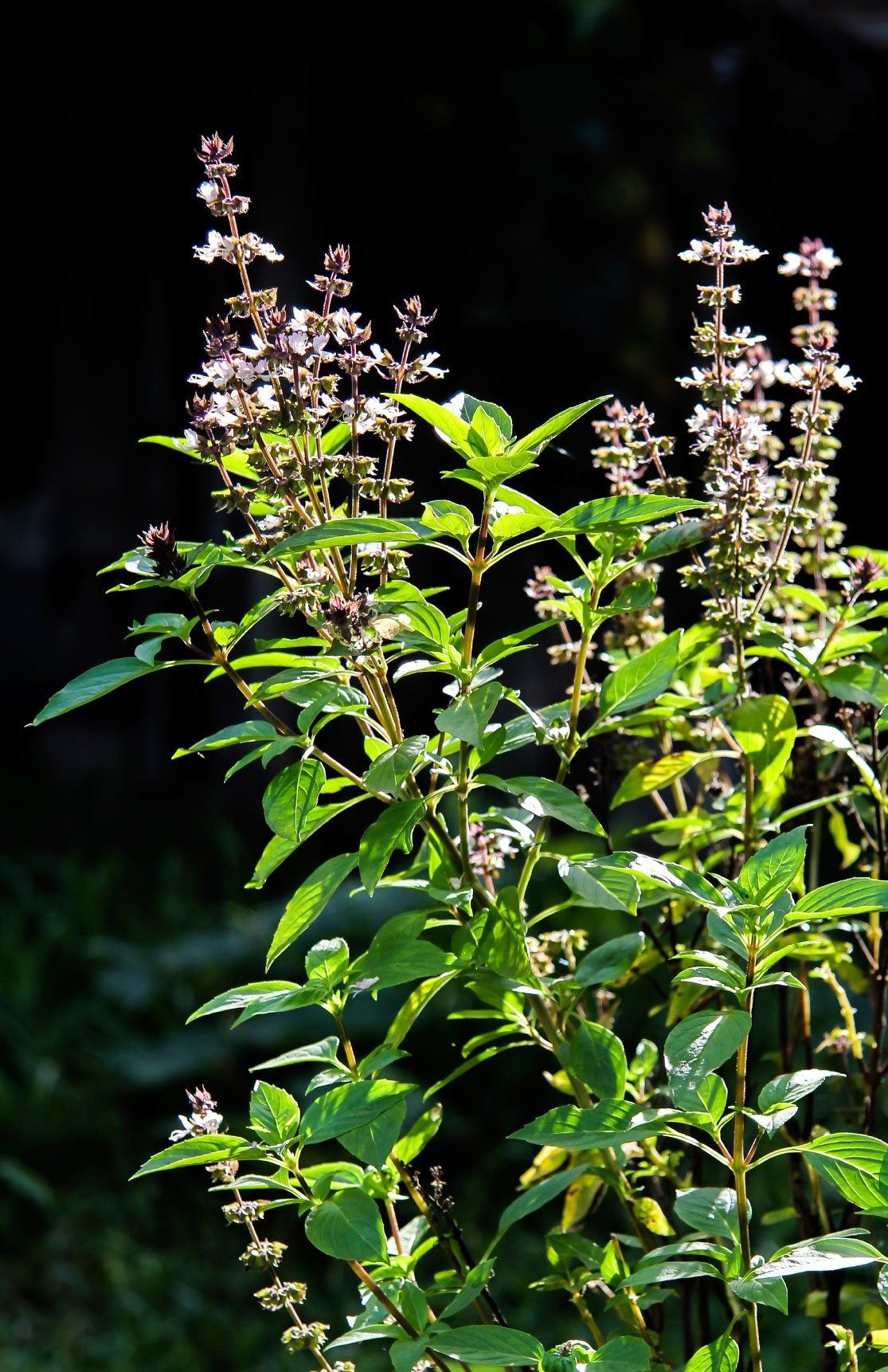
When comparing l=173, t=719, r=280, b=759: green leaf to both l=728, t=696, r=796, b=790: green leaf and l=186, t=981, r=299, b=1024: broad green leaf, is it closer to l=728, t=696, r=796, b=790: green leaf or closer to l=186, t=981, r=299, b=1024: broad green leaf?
l=186, t=981, r=299, b=1024: broad green leaf

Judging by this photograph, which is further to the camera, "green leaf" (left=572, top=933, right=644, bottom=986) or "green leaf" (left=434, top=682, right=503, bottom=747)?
"green leaf" (left=572, top=933, right=644, bottom=986)

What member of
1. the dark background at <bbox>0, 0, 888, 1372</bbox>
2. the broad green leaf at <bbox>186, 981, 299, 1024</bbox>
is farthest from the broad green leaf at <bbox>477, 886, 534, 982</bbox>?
the dark background at <bbox>0, 0, 888, 1372</bbox>

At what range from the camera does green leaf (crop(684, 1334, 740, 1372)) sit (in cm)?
89

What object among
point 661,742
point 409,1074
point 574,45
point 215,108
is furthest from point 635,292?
point 661,742

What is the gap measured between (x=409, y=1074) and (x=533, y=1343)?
9.12ft

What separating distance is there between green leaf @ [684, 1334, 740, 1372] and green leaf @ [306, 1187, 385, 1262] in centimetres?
21

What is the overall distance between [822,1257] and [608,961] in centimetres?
29

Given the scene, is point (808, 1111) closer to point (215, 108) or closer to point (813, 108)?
point (813, 108)

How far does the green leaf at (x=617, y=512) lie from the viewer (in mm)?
922

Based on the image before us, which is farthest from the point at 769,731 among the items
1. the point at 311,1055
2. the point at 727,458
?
the point at 311,1055

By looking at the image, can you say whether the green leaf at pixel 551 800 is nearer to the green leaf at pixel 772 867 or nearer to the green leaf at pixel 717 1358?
the green leaf at pixel 772 867

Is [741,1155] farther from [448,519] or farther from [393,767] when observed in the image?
[448,519]

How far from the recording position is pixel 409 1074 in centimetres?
363

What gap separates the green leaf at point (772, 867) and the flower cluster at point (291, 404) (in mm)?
315
